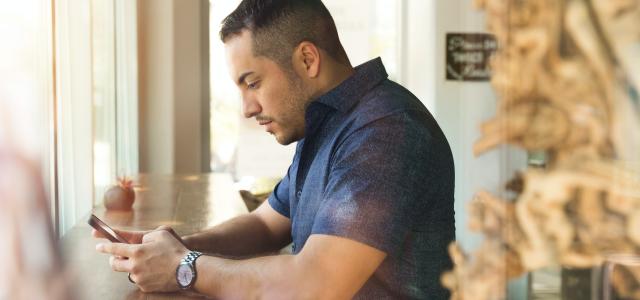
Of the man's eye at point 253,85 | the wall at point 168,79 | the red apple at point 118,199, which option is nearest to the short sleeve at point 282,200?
the man's eye at point 253,85

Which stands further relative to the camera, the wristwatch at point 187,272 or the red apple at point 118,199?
the red apple at point 118,199

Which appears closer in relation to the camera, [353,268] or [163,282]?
[353,268]

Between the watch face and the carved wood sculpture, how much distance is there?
0.74 metres

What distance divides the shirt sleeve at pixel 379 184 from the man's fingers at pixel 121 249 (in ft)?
1.13

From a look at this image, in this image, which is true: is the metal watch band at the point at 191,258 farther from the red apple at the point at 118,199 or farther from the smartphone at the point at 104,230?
the red apple at the point at 118,199

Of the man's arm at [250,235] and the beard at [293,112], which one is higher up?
the beard at [293,112]

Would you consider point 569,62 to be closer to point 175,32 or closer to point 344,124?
point 344,124

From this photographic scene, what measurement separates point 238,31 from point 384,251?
0.53 metres

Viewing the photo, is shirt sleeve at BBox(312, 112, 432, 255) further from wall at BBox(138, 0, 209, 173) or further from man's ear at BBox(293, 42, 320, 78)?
wall at BBox(138, 0, 209, 173)

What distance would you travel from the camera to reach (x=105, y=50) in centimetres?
330

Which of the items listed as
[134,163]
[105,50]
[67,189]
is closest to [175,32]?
[134,163]

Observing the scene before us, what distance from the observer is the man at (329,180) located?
121 cm

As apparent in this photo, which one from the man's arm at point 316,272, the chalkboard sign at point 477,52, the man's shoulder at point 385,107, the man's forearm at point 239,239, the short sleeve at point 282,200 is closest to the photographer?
the chalkboard sign at point 477,52

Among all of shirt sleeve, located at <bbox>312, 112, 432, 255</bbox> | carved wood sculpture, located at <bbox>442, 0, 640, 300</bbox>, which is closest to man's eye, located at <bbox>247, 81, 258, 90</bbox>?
shirt sleeve, located at <bbox>312, 112, 432, 255</bbox>
